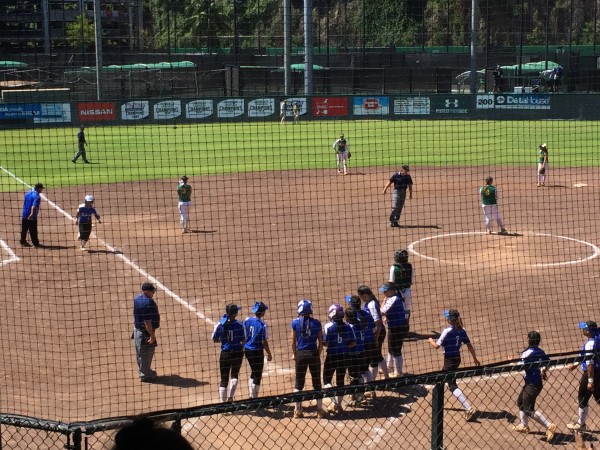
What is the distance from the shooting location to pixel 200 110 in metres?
37.8

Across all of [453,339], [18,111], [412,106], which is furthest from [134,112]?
[453,339]

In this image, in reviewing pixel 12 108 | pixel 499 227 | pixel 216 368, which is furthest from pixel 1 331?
pixel 12 108

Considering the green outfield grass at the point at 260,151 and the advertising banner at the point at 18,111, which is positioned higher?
the advertising banner at the point at 18,111

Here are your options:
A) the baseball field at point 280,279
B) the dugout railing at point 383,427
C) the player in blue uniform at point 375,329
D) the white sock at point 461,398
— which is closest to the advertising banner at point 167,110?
the baseball field at point 280,279

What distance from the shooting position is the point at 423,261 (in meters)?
19.7

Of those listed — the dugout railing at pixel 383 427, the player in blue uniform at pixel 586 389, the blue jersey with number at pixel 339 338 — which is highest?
the blue jersey with number at pixel 339 338

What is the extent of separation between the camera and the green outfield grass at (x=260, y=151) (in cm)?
3353

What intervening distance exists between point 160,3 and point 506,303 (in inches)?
1653

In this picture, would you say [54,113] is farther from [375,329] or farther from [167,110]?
[375,329]

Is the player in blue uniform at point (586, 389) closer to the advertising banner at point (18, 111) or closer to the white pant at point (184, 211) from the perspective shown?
the white pant at point (184, 211)

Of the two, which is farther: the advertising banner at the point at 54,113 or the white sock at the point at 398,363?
the advertising banner at the point at 54,113

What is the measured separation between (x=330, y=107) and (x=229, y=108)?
466cm

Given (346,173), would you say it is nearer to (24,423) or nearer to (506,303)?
(506,303)

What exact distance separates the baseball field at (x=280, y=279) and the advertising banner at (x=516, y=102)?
658 centimetres
